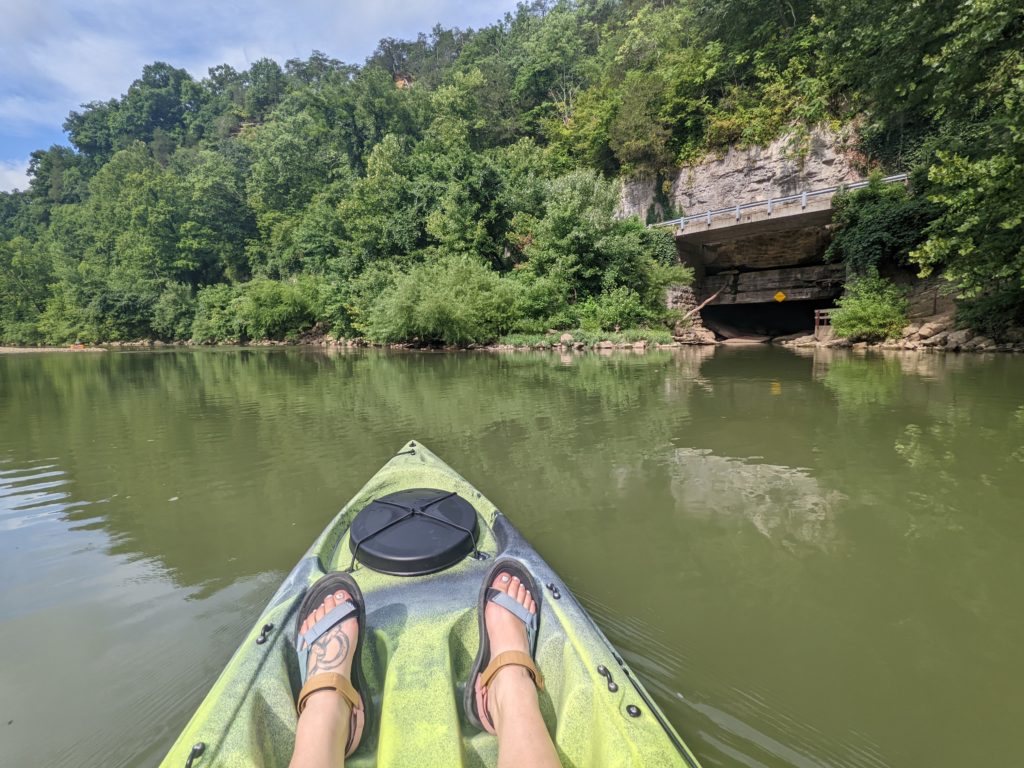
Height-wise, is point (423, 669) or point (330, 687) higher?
point (330, 687)

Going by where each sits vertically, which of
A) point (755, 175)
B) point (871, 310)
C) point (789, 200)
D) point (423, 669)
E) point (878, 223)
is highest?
point (755, 175)

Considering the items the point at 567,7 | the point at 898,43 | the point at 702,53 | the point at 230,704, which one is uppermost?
the point at 567,7

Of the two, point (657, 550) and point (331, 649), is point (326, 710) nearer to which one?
point (331, 649)

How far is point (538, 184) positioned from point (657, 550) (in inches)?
940

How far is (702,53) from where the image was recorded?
2334cm

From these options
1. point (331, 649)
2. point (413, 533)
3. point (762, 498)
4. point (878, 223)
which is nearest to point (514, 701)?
point (331, 649)

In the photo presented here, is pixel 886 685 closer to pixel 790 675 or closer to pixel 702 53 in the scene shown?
pixel 790 675

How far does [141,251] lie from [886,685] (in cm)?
5120

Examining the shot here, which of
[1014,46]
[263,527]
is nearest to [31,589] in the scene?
[263,527]

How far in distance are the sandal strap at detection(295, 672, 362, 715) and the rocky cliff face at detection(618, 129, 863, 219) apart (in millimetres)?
24942

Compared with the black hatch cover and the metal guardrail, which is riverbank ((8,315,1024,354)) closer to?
the metal guardrail

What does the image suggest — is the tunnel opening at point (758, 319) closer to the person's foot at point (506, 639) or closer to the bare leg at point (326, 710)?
the person's foot at point (506, 639)

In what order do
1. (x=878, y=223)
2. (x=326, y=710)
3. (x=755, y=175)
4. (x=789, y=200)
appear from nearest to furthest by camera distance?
(x=326, y=710), (x=878, y=223), (x=789, y=200), (x=755, y=175)

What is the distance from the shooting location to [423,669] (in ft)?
5.89
